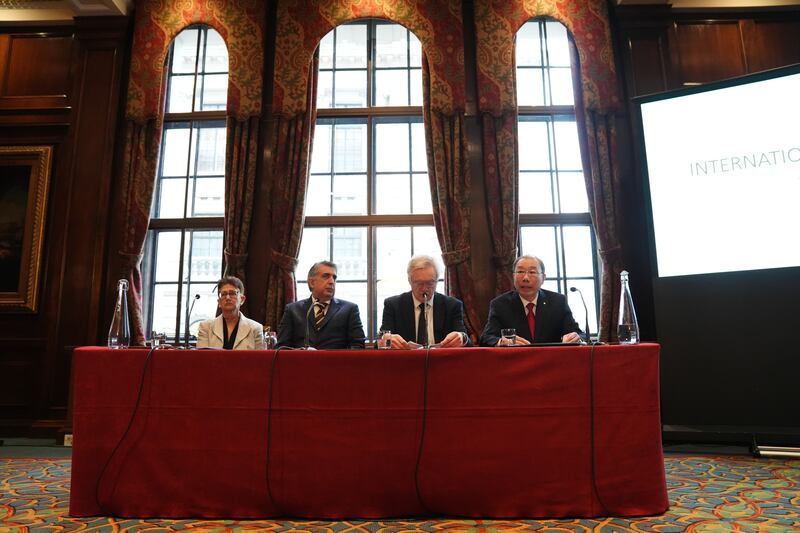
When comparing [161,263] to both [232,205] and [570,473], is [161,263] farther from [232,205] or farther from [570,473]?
[570,473]

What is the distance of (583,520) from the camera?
6.95 feet

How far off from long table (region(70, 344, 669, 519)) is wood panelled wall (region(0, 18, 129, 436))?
287 centimetres

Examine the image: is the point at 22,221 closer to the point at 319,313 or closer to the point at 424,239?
the point at 319,313

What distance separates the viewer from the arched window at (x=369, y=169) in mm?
4906

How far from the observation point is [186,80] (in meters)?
5.27

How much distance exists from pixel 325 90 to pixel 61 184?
101 inches

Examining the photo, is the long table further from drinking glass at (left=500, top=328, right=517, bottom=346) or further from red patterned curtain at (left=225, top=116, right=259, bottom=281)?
red patterned curtain at (left=225, top=116, right=259, bottom=281)

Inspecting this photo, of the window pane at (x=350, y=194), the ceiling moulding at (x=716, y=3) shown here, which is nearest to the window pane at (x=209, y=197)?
the window pane at (x=350, y=194)

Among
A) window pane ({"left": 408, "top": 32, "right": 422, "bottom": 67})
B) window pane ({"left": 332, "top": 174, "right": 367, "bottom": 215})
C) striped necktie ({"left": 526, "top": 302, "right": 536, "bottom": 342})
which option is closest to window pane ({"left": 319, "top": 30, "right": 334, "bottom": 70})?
window pane ({"left": 408, "top": 32, "right": 422, "bottom": 67})

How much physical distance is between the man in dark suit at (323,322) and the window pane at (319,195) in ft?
5.69

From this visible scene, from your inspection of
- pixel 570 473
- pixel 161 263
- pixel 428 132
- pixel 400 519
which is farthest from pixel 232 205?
pixel 570 473

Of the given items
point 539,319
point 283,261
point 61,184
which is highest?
point 61,184

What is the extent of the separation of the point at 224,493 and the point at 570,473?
4.54 ft

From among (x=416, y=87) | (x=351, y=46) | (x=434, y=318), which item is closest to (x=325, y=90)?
(x=351, y=46)
